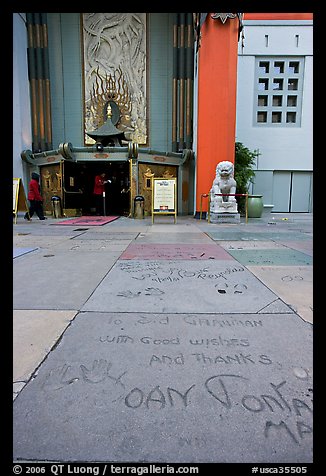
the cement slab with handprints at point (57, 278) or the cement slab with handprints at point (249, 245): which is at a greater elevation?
the cement slab with handprints at point (249, 245)

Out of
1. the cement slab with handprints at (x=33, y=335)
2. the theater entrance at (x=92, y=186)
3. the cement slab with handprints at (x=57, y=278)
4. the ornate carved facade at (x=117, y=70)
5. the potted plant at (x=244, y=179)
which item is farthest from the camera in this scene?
the ornate carved facade at (x=117, y=70)

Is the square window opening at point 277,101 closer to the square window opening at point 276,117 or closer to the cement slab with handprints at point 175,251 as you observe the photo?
the square window opening at point 276,117

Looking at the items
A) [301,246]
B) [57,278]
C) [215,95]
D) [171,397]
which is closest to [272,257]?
[301,246]

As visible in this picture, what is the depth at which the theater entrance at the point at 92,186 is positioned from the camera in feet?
44.9

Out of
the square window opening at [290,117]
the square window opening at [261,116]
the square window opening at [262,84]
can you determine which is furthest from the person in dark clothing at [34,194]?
the square window opening at [290,117]

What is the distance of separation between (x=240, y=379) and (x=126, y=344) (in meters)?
0.79

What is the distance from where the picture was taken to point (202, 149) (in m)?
12.0

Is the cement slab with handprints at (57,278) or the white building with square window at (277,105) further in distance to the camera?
the white building with square window at (277,105)

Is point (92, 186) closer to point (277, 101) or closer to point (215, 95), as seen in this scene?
point (215, 95)

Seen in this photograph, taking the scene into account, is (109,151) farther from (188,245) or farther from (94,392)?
(94,392)

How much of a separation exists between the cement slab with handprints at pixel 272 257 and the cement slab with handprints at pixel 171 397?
2255 millimetres

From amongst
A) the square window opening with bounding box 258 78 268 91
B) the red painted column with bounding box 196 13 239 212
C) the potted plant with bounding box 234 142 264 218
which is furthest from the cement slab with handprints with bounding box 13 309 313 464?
the square window opening with bounding box 258 78 268 91

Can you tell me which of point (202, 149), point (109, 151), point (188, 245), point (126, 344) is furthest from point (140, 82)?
point (126, 344)

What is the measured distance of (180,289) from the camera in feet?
10.4
